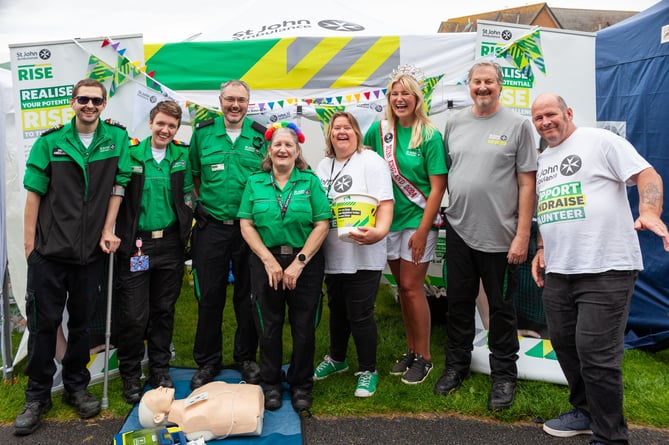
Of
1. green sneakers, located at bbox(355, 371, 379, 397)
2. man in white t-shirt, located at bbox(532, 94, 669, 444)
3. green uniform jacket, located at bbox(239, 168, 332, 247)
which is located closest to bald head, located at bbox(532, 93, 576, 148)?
man in white t-shirt, located at bbox(532, 94, 669, 444)

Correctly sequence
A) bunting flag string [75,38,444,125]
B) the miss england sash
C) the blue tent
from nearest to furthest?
the miss england sash → bunting flag string [75,38,444,125] → the blue tent

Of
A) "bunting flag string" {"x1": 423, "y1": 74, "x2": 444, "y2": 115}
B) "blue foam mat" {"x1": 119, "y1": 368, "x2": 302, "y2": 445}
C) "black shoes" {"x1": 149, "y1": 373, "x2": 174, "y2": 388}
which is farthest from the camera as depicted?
"bunting flag string" {"x1": 423, "y1": 74, "x2": 444, "y2": 115}

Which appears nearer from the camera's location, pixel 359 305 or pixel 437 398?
pixel 359 305

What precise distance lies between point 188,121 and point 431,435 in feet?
11.1

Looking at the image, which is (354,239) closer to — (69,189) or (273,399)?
(273,399)

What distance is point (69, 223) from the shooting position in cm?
314

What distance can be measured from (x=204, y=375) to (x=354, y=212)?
1.63 metres

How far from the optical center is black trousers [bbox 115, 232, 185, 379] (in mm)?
3463

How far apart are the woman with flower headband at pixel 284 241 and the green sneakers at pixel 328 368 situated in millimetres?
511

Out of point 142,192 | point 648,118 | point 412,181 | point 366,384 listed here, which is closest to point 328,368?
point 366,384

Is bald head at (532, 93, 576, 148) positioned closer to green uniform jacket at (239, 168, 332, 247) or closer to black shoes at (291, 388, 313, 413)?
green uniform jacket at (239, 168, 332, 247)

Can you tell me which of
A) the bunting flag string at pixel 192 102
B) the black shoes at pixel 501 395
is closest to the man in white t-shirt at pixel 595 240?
the black shoes at pixel 501 395

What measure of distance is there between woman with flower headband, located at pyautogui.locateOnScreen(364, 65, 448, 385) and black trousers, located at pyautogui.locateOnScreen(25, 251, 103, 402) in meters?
1.97

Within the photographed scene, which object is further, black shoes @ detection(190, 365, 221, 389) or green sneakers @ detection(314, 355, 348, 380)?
green sneakers @ detection(314, 355, 348, 380)
